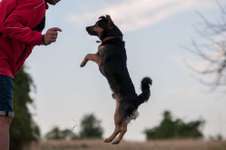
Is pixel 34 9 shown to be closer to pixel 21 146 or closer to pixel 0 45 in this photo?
pixel 0 45

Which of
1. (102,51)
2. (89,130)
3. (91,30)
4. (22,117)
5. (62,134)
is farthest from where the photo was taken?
(89,130)

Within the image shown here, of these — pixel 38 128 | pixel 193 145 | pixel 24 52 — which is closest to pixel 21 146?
pixel 38 128

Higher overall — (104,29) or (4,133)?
(104,29)

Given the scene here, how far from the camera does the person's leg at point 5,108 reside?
5.46m

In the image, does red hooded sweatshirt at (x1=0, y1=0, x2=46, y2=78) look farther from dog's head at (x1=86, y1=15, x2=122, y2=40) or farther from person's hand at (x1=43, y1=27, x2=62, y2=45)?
dog's head at (x1=86, y1=15, x2=122, y2=40)

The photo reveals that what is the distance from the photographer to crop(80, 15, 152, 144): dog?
5.59 meters

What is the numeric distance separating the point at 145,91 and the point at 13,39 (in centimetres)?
108

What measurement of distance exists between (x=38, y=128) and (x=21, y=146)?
1074mm

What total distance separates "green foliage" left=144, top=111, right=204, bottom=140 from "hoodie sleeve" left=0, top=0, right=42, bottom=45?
2107 cm

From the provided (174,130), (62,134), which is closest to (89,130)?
(174,130)

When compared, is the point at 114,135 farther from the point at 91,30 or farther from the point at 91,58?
the point at 91,30

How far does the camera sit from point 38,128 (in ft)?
93.7

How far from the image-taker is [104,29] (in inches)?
225

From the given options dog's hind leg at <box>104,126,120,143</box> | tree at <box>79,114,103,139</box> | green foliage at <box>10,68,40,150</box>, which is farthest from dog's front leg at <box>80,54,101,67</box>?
tree at <box>79,114,103,139</box>
